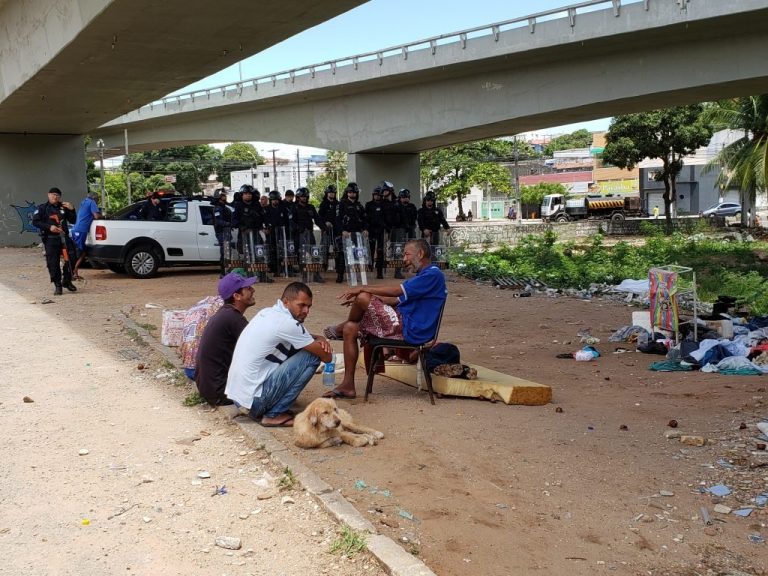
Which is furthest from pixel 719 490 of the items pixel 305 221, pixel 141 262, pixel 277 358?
pixel 141 262

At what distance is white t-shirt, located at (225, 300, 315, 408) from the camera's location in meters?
5.87

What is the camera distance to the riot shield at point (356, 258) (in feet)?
53.5

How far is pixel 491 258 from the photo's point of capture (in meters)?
20.0

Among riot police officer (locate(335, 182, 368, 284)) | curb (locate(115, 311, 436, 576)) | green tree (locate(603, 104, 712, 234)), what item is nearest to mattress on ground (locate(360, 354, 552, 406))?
curb (locate(115, 311, 436, 576))

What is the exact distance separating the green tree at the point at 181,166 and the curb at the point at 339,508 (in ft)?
207

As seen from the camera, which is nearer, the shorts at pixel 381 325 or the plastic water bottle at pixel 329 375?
the shorts at pixel 381 325

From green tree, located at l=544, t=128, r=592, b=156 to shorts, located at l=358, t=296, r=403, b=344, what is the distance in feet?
333

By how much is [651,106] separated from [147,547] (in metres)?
21.1

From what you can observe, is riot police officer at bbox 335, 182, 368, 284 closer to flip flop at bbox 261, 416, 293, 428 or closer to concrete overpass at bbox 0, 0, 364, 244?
concrete overpass at bbox 0, 0, 364, 244

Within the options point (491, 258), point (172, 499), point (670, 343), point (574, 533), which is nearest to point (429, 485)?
point (574, 533)

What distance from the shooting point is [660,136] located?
123ft

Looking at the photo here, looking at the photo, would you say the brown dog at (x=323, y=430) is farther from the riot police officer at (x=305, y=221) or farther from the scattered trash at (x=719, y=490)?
the riot police officer at (x=305, y=221)

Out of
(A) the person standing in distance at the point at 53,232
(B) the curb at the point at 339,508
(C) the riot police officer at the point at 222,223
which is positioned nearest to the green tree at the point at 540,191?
(C) the riot police officer at the point at 222,223

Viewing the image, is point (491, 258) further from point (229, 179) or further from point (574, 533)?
point (229, 179)
